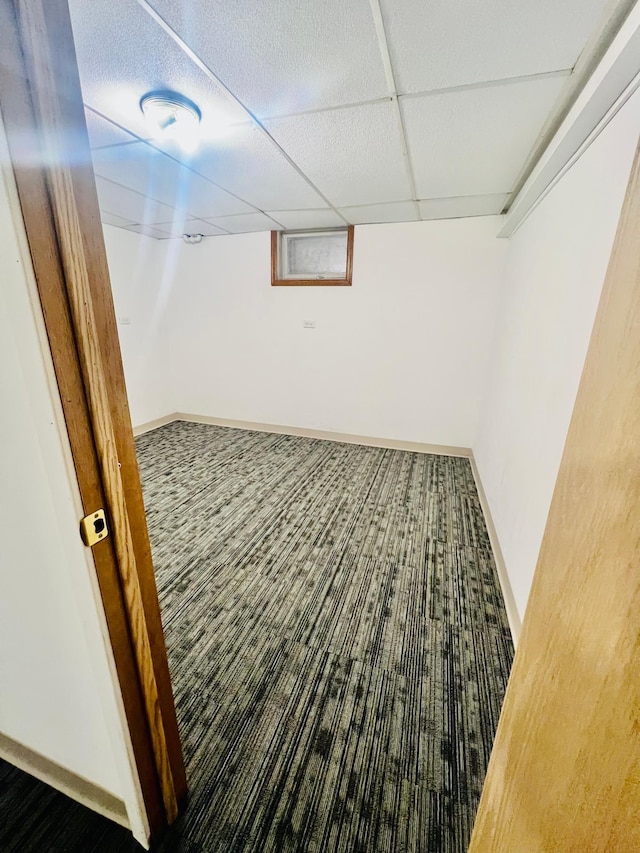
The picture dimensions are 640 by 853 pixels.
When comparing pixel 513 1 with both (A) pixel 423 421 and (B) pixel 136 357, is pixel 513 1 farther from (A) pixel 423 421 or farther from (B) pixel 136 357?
(B) pixel 136 357

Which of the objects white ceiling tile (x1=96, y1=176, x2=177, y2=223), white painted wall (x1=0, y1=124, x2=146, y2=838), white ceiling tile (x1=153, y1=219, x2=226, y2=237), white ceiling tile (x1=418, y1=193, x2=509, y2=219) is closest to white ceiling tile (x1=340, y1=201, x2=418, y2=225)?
white ceiling tile (x1=418, y1=193, x2=509, y2=219)

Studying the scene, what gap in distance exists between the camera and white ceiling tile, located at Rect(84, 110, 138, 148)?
1.58 m

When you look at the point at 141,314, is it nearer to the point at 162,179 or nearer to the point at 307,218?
the point at 162,179

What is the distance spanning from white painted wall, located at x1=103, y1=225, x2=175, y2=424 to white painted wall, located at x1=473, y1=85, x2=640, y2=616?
12.4 feet

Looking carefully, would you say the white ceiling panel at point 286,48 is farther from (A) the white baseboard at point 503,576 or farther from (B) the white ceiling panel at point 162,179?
(A) the white baseboard at point 503,576

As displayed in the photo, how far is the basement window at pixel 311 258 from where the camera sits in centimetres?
353

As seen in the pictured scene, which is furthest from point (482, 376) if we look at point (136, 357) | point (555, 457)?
point (136, 357)

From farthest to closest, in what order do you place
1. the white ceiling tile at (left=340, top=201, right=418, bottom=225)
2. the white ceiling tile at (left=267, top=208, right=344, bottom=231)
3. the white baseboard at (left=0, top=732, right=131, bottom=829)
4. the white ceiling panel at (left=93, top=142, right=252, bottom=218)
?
1. the white ceiling tile at (left=267, top=208, right=344, bottom=231)
2. the white ceiling tile at (left=340, top=201, right=418, bottom=225)
3. the white ceiling panel at (left=93, top=142, right=252, bottom=218)
4. the white baseboard at (left=0, top=732, right=131, bottom=829)

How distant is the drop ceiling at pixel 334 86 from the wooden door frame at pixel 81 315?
0.86 meters

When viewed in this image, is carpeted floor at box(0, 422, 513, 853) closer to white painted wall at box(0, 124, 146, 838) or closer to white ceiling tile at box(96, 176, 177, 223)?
white painted wall at box(0, 124, 146, 838)

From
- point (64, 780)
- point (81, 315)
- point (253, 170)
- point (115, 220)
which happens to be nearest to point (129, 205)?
point (115, 220)

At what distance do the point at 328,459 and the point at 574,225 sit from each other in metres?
2.58

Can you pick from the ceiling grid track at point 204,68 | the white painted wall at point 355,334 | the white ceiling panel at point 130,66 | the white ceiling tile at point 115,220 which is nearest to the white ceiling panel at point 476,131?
the ceiling grid track at point 204,68

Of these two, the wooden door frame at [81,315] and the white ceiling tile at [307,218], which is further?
the white ceiling tile at [307,218]
